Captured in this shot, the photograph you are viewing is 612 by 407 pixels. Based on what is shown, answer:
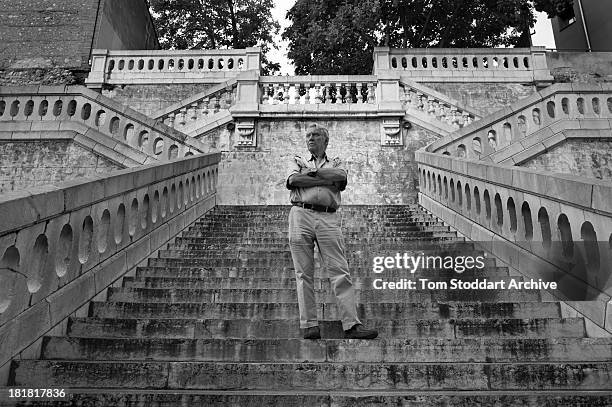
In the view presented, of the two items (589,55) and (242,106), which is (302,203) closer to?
(242,106)

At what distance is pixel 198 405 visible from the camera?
278 centimetres

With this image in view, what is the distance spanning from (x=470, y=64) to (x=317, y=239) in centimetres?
1202

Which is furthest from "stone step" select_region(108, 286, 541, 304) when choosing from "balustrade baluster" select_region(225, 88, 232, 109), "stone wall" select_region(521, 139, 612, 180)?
"balustrade baluster" select_region(225, 88, 232, 109)

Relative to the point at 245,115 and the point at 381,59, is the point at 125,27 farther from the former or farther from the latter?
the point at 381,59

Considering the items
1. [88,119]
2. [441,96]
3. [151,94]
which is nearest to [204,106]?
[151,94]

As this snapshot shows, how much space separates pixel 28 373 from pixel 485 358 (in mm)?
3428

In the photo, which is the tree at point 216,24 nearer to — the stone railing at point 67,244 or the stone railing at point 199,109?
the stone railing at point 199,109

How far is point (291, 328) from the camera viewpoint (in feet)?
12.6

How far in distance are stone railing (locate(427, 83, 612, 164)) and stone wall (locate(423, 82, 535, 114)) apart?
13.4 ft

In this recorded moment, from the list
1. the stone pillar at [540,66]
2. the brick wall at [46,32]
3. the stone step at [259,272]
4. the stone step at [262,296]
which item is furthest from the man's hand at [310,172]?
the brick wall at [46,32]

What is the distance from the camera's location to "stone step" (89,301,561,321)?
13.6ft

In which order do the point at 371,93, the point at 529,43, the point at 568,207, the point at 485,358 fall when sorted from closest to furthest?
1. the point at 485,358
2. the point at 568,207
3. the point at 371,93
4. the point at 529,43

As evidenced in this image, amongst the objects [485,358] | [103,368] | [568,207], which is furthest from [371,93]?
[103,368]

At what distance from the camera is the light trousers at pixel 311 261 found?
3.54 metres
